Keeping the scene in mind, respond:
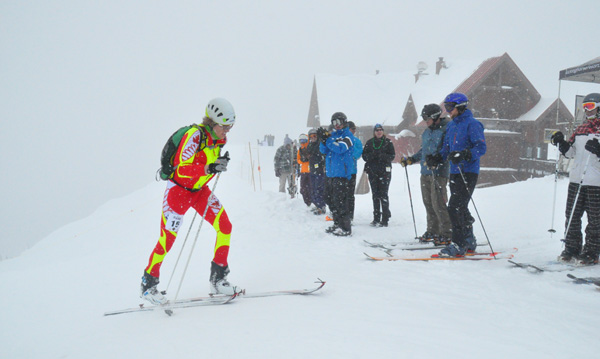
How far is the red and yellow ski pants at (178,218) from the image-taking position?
3.41 meters

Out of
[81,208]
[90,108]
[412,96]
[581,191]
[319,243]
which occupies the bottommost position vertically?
[81,208]

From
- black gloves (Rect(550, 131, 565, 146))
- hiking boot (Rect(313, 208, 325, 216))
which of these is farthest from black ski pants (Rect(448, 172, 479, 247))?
hiking boot (Rect(313, 208, 325, 216))

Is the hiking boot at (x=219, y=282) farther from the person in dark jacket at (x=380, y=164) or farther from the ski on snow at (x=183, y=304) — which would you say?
the person in dark jacket at (x=380, y=164)

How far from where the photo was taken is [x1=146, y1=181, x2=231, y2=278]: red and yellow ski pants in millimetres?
3406

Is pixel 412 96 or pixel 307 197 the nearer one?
pixel 307 197

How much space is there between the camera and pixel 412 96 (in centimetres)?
2564

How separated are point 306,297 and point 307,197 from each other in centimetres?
624

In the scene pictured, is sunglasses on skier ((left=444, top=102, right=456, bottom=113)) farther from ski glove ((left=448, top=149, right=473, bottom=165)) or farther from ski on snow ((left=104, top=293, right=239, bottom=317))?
ski on snow ((left=104, top=293, right=239, bottom=317))

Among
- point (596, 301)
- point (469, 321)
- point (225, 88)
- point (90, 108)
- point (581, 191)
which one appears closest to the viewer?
point (469, 321)

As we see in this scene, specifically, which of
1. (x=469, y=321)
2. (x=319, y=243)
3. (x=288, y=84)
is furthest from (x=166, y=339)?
(x=288, y=84)

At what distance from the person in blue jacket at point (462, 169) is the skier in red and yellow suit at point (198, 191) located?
303cm

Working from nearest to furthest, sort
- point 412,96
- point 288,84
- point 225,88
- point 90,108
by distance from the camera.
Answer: point 412,96, point 288,84, point 225,88, point 90,108

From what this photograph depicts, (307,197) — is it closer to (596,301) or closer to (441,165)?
(441,165)

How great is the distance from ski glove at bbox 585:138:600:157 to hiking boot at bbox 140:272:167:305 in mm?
4899
